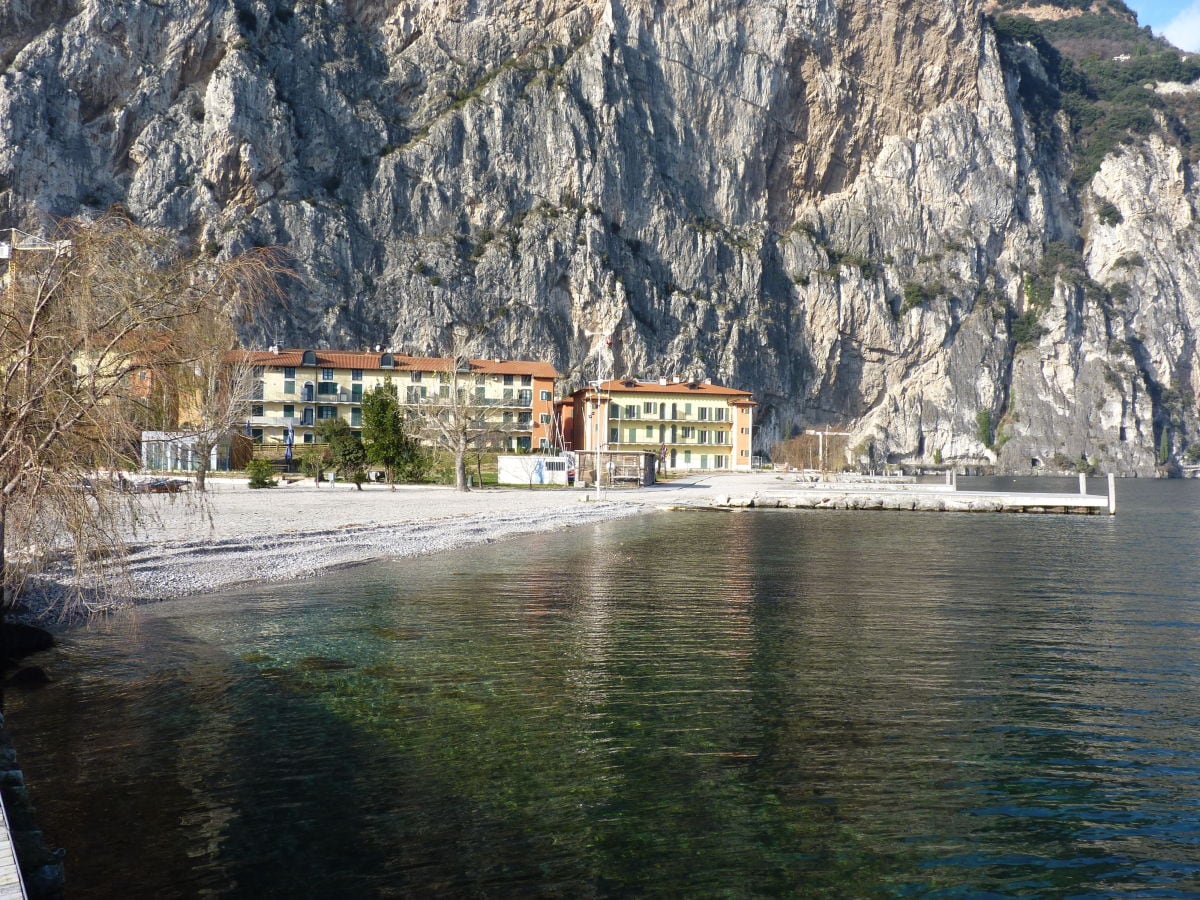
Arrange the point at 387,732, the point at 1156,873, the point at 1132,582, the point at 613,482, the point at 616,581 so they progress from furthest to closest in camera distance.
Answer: the point at 613,482, the point at 1132,582, the point at 616,581, the point at 387,732, the point at 1156,873

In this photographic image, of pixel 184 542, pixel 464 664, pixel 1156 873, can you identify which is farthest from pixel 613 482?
pixel 1156 873

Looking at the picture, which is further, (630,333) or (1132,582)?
(630,333)

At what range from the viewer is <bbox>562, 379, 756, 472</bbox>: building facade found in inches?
3939

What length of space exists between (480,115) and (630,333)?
36.5 meters

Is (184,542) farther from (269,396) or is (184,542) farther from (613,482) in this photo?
(269,396)

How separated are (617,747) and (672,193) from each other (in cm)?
13175

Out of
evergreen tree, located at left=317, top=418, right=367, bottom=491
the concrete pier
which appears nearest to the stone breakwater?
evergreen tree, located at left=317, top=418, right=367, bottom=491

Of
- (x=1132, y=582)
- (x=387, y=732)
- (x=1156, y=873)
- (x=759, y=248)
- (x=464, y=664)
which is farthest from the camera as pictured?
(x=759, y=248)

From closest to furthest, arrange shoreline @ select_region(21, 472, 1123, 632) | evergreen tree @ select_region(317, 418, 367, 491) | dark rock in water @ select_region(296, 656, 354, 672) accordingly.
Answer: dark rock in water @ select_region(296, 656, 354, 672), shoreline @ select_region(21, 472, 1123, 632), evergreen tree @ select_region(317, 418, 367, 491)

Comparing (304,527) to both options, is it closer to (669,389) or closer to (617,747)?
(617,747)

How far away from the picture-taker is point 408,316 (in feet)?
374

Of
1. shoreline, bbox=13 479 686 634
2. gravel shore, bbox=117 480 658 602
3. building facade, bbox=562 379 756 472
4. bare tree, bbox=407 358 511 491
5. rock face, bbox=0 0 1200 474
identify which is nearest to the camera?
shoreline, bbox=13 479 686 634

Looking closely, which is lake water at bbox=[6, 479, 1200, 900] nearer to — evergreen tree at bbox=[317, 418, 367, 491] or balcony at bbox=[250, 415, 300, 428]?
evergreen tree at bbox=[317, 418, 367, 491]

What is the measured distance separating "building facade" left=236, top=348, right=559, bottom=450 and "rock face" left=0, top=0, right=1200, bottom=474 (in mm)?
8554
